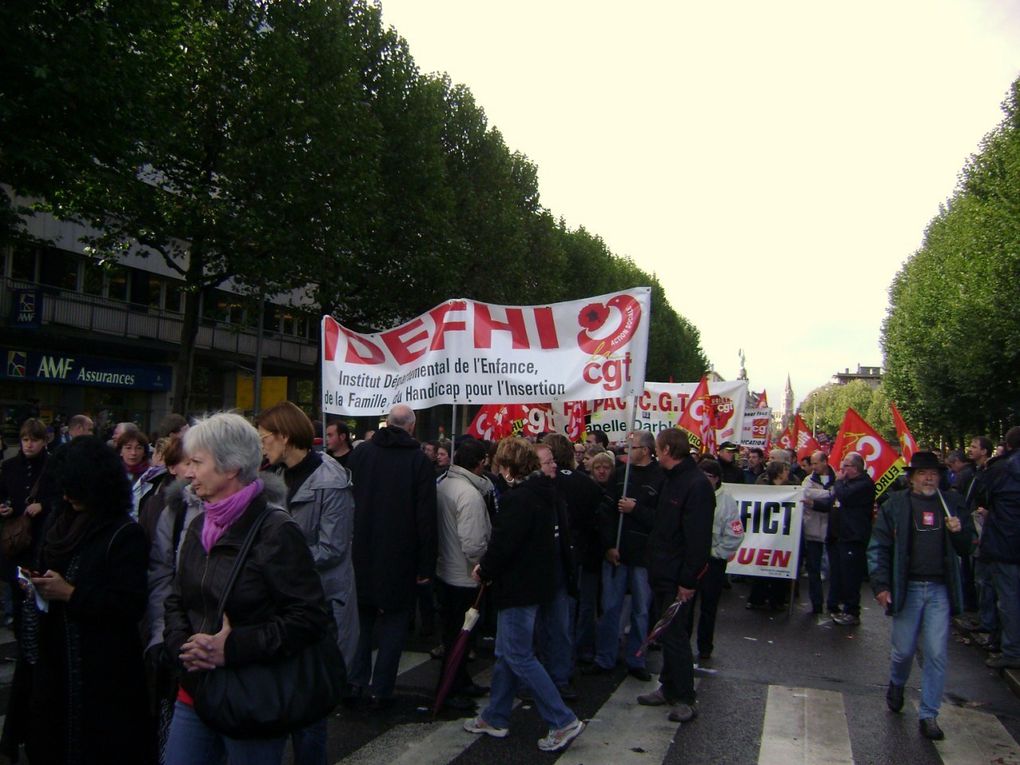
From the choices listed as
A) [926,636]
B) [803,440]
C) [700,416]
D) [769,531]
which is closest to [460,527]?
[926,636]

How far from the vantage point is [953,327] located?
3225 cm

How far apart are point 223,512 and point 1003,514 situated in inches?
291

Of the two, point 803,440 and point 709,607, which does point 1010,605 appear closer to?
point 709,607

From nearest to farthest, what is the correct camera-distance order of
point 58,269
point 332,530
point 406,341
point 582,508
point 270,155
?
1. point 332,530
2. point 582,508
3. point 406,341
4. point 270,155
5. point 58,269

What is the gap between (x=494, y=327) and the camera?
865cm

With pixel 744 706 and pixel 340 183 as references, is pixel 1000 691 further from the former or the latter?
pixel 340 183

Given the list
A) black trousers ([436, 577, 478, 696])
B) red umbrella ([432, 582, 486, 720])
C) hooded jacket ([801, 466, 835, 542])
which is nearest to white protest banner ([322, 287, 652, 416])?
black trousers ([436, 577, 478, 696])

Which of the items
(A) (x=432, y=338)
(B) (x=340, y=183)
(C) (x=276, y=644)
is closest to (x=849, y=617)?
(A) (x=432, y=338)

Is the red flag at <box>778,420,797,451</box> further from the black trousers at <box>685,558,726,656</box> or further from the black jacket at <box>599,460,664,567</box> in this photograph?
the black jacket at <box>599,460,664,567</box>

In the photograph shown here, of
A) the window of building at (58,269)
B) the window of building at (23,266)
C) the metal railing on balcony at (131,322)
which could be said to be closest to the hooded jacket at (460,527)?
the metal railing on balcony at (131,322)

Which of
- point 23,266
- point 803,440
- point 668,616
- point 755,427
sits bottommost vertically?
point 668,616

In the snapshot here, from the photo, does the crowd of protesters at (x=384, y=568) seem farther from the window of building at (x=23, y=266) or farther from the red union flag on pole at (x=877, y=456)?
the window of building at (x=23, y=266)

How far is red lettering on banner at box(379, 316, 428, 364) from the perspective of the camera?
880 cm

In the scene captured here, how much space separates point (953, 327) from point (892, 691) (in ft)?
93.9
